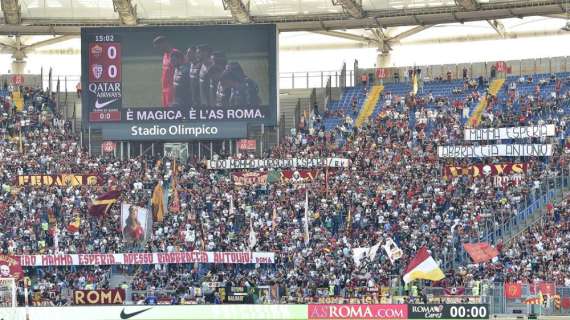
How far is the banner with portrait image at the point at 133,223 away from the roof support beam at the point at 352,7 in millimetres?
16215

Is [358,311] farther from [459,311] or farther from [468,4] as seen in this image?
[468,4]

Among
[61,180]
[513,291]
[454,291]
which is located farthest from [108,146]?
[513,291]

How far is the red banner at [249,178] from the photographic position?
6938 centimetres

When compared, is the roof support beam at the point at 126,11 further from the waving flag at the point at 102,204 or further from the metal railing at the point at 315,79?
the metal railing at the point at 315,79

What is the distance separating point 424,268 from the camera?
54938 millimetres

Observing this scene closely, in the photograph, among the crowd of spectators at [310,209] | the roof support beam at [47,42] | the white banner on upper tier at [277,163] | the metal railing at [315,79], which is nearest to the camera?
the crowd of spectators at [310,209]

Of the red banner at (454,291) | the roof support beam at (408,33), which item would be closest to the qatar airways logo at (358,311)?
the red banner at (454,291)

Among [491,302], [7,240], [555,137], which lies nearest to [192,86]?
[7,240]

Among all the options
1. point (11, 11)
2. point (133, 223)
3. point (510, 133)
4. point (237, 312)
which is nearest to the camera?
point (237, 312)

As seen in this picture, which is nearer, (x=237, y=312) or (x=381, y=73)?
(x=237, y=312)

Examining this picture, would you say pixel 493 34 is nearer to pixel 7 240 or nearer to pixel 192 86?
pixel 192 86

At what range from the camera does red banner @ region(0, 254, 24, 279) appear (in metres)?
58.5

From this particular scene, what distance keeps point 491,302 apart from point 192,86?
84.4 ft

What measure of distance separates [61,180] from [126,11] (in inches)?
401
